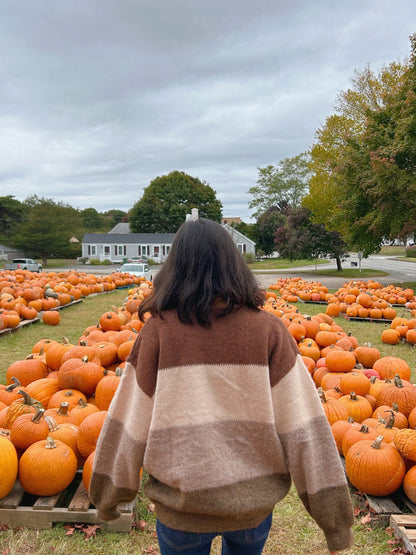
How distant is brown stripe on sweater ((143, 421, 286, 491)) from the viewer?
144 cm

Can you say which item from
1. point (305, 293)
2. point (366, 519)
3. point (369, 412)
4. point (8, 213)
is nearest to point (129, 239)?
point (8, 213)

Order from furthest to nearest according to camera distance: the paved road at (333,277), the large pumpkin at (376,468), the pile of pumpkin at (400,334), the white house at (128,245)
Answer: the white house at (128,245)
the paved road at (333,277)
the pile of pumpkin at (400,334)
the large pumpkin at (376,468)

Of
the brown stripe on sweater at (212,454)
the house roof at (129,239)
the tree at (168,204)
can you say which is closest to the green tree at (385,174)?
the brown stripe on sweater at (212,454)

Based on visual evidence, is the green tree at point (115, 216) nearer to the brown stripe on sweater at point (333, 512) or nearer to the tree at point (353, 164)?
the tree at point (353, 164)

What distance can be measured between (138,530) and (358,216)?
18056mm

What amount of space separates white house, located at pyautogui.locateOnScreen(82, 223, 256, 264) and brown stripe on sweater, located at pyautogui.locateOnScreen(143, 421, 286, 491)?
52.5m

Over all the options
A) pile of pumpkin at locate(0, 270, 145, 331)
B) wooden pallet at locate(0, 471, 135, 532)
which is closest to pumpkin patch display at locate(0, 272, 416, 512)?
wooden pallet at locate(0, 471, 135, 532)

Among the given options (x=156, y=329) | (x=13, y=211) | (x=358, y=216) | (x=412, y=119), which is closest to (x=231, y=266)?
(x=156, y=329)

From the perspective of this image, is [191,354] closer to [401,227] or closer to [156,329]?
[156,329]

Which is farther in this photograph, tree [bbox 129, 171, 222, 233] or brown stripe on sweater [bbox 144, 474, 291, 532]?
tree [bbox 129, 171, 222, 233]

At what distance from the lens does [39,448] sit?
10.00 feet

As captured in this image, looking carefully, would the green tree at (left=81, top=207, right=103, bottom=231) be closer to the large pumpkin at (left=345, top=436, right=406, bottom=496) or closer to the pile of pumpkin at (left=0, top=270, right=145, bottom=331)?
the pile of pumpkin at (left=0, top=270, right=145, bottom=331)

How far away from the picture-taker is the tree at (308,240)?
96.8ft

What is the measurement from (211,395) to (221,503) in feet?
1.20
